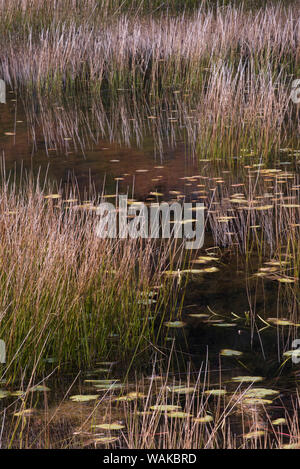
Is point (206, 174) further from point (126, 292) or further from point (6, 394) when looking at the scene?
point (6, 394)

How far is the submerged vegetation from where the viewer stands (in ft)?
10.1

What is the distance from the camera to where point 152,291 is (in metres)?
4.15

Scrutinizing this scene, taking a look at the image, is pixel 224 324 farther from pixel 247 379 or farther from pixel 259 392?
pixel 259 392

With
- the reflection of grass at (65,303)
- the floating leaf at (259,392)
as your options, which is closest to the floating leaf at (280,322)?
the reflection of grass at (65,303)

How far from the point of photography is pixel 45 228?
4.30 metres

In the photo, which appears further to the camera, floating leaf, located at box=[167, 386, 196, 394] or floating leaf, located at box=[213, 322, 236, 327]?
floating leaf, located at box=[213, 322, 236, 327]
